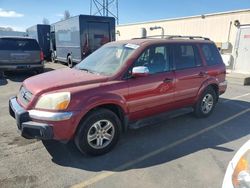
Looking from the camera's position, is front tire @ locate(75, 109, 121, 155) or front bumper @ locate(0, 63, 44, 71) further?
front bumper @ locate(0, 63, 44, 71)

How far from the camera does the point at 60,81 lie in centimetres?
385

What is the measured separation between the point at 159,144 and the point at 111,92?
4.53ft

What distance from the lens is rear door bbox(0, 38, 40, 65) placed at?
1034 cm

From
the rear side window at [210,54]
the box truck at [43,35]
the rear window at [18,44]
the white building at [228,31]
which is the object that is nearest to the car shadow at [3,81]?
the rear window at [18,44]

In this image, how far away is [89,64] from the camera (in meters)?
4.75

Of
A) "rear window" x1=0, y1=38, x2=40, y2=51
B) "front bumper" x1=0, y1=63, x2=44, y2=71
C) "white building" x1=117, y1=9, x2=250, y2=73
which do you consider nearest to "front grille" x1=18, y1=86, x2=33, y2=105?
"front bumper" x1=0, y1=63, x2=44, y2=71

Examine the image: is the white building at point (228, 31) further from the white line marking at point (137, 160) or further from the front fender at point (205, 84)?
the white line marking at point (137, 160)

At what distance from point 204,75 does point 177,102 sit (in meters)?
1.05

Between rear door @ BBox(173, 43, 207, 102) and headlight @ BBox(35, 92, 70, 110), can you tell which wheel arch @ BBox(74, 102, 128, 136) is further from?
rear door @ BBox(173, 43, 207, 102)

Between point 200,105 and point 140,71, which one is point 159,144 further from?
point 200,105

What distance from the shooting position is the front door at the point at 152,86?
13.7 feet

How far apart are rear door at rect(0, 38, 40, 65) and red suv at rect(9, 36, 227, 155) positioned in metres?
6.82

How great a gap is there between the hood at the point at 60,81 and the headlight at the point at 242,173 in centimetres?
237

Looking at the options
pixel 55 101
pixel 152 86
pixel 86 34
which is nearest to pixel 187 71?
pixel 152 86
